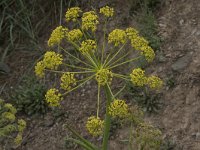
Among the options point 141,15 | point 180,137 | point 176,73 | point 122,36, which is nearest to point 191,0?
point 141,15

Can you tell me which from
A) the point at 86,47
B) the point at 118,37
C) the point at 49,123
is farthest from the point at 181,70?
the point at 86,47

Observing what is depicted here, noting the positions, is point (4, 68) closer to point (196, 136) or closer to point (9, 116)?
point (9, 116)

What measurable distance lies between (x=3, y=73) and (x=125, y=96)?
174 cm

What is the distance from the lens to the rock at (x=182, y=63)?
5383mm

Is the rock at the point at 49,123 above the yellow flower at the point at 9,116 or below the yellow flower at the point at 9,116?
below

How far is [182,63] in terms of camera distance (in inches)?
213

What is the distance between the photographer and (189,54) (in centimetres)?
546

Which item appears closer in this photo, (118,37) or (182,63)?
(118,37)

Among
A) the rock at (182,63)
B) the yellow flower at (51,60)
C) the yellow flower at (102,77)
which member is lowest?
the yellow flower at (102,77)

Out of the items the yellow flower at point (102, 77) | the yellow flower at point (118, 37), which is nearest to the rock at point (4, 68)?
the yellow flower at point (118, 37)

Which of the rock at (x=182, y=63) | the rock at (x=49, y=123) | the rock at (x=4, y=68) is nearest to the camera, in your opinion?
the rock at (x=182, y=63)

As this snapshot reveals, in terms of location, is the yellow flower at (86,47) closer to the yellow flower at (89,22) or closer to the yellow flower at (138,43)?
the yellow flower at (89,22)

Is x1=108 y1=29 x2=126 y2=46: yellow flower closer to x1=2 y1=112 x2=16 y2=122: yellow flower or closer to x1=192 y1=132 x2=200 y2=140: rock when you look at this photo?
x1=2 y1=112 x2=16 y2=122: yellow flower

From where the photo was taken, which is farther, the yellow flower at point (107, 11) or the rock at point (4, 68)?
the rock at point (4, 68)
